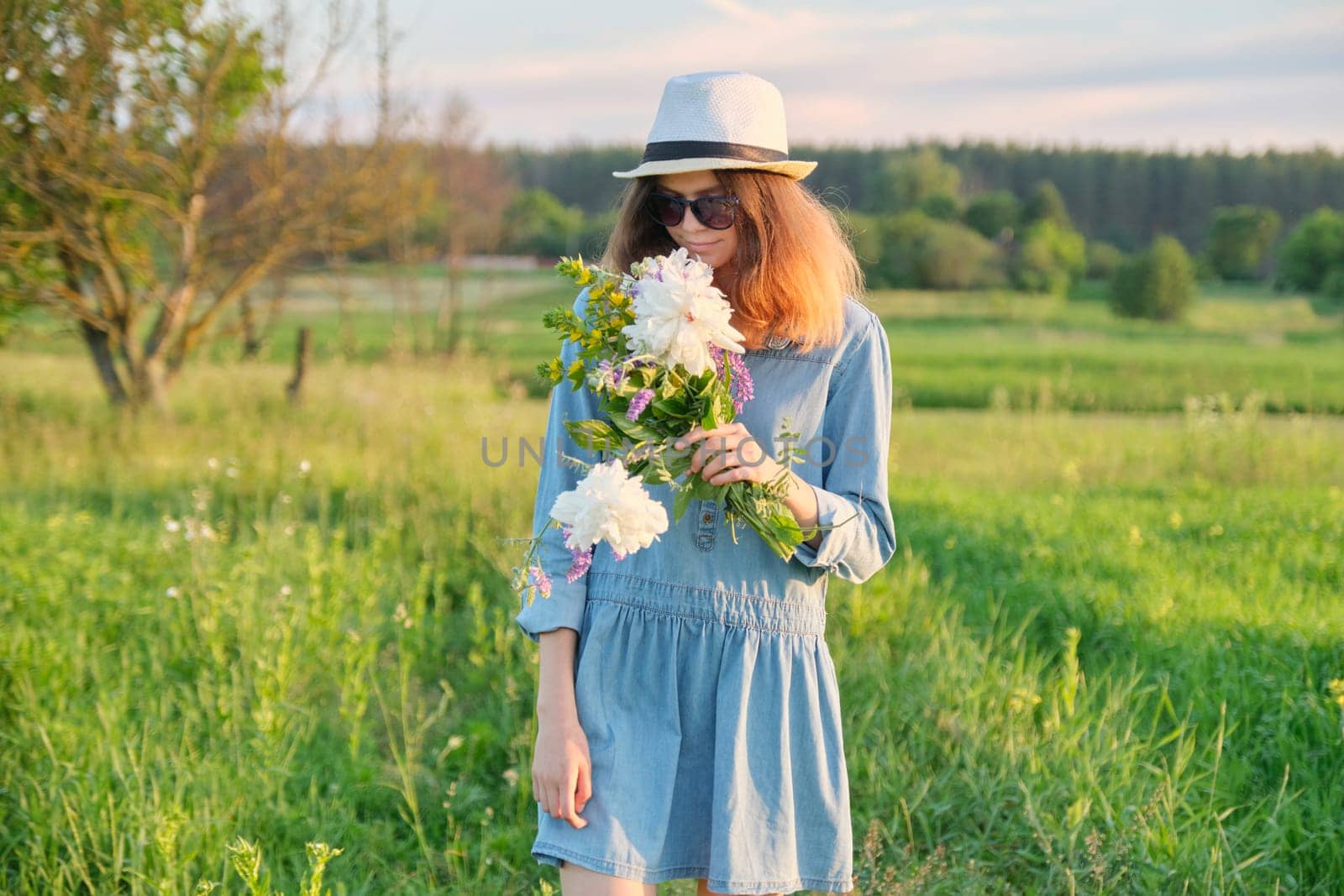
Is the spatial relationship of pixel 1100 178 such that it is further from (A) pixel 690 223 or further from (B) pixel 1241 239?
(A) pixel 690 223

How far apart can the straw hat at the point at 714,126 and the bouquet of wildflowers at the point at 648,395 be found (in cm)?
26

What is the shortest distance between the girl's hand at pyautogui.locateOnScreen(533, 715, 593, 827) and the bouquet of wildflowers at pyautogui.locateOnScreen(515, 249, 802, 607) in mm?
239

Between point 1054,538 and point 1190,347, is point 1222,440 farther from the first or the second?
point 1190,347

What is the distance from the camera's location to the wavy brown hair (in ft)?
6.21

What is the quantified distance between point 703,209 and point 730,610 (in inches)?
28.8

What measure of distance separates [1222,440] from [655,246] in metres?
7.38

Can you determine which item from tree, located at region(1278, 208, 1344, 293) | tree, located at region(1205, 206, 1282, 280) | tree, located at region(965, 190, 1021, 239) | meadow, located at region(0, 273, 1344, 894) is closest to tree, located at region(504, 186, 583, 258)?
tree, located at region(965, 190, 1021, 239)

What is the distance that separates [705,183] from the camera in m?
1.94

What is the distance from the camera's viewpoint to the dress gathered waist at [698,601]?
1.89 metres

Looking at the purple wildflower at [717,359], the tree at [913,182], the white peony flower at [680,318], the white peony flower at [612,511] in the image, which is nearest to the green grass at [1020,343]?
the tree at [913,182]

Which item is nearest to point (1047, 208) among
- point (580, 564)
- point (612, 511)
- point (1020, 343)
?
point (1020, 343)

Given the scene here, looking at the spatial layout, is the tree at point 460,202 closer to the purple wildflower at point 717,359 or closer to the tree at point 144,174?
the tree at point 144,174

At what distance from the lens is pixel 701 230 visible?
195 cm

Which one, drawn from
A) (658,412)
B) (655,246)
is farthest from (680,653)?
(655,246)
